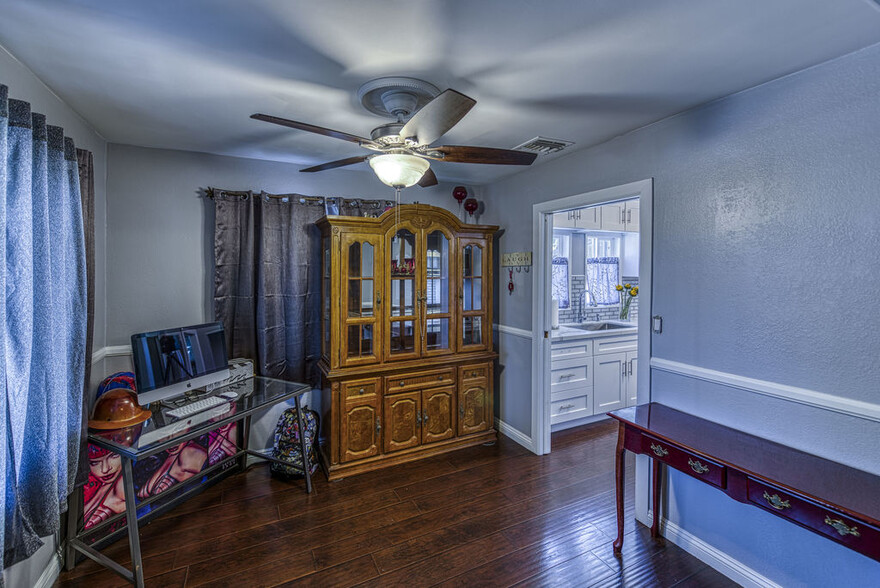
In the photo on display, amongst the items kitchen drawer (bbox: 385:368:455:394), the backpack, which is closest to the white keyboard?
the backpack

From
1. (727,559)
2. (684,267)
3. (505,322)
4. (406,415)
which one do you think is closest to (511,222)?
(505,322)

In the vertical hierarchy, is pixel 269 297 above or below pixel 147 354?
above

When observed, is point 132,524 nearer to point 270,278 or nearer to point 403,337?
point 270,278

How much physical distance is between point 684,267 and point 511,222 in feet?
5.25

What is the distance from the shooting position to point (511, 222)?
352 centimetres

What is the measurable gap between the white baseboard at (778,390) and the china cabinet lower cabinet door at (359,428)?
1.94 meters

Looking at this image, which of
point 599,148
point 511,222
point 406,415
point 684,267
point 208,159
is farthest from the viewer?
point 511,222

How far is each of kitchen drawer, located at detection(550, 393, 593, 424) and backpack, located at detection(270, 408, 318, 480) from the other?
6.83 feet

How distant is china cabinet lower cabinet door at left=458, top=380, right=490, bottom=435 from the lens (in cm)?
335

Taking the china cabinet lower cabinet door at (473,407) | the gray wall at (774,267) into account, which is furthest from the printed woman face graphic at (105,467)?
the gray wall at (774,267)

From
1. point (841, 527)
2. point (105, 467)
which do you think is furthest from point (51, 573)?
point (841, 527)

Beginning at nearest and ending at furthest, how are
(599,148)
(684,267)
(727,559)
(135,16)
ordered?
1. (135,16)
2. (727,559)
3. (684,267)
4. (599,148)

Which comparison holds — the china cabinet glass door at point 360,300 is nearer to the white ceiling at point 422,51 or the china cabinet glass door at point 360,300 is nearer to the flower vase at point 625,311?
the white ceiling at point 422,51

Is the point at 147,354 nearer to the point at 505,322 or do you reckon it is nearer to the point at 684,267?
the point at 505,322
